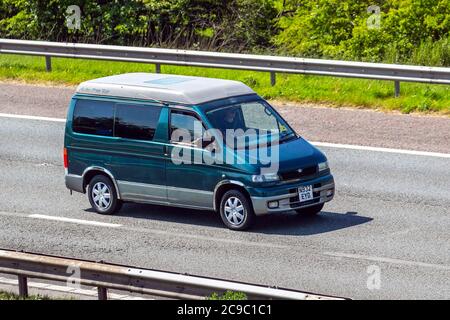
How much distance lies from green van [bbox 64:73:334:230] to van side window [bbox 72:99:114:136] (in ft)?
0.05

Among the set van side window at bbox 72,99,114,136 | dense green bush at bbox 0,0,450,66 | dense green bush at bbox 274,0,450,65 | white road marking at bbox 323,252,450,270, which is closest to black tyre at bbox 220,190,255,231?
white road marking at bbox 323,252,450,270

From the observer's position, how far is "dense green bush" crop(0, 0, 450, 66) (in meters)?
26.2

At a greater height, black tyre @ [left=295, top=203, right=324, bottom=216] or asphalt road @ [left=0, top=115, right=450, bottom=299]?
black tyre @ [left=295, top=203, right=324, bottom=216]

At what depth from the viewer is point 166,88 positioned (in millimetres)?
16359

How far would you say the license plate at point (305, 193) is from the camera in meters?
15.6

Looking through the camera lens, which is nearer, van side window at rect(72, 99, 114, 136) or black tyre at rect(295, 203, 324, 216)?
black tyre at rect(295, 203, 324, 216)

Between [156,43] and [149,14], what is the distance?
37.8 inches

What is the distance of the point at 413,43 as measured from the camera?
26266mm

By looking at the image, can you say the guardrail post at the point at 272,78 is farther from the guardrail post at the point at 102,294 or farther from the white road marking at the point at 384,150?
the guardrail post at the point at 102,294

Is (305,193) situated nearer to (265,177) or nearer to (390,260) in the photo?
(265,177)

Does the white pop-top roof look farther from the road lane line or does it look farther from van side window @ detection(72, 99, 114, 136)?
the road lane line

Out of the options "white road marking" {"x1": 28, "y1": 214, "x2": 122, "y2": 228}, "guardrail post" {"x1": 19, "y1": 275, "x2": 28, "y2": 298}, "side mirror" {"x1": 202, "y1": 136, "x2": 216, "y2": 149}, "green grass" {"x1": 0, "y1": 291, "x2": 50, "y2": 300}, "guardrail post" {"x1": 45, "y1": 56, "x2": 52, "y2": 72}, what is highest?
"side mirror" {"x1": 202, "y1": 136, "x2": 216, "y2": 149}

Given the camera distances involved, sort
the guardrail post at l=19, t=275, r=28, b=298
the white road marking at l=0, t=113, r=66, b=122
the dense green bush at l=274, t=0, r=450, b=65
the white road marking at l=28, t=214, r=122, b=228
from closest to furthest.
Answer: the guardrail post at l=19, t=275, r=28, b=298
the white road marking at l=28, t=214, r=122, b=228
the white road marking at l=0, t=113, r=66, b=122
the dense green bush at l=274, t=0, r=450, b=65

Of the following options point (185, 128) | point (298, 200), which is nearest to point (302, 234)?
point (298, 200)
